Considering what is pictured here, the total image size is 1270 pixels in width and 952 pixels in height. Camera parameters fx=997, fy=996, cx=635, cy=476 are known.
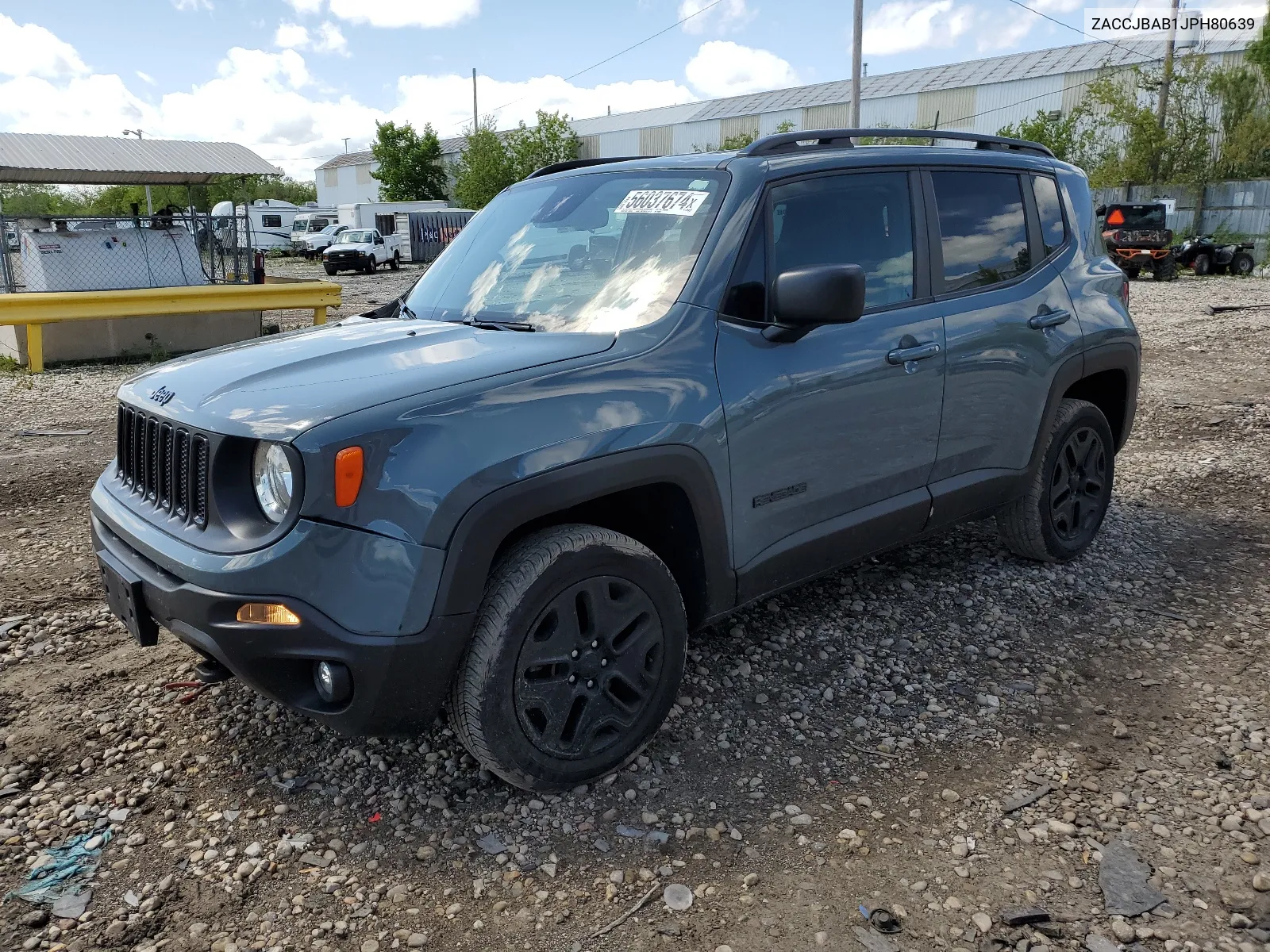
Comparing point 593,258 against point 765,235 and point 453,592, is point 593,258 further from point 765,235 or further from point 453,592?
point 453,592

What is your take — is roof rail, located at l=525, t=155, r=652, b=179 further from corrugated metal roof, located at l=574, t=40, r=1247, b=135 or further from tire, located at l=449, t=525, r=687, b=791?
corrugated metal roof, located at l=574, t=40, r=1247, b=135

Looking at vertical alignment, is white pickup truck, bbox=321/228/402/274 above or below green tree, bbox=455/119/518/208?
below

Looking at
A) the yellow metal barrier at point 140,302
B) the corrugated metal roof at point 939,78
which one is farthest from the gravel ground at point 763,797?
the corrugated metal roof at point 939,78

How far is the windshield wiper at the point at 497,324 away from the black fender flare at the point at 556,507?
0.65 metres

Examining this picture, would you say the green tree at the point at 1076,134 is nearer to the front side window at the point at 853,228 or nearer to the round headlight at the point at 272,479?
the front side window at the point at 853,228

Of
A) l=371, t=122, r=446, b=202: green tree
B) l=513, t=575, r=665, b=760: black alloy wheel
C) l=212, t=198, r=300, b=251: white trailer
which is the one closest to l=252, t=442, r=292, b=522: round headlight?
l=513, t=575, r=665, b=760: black alloy wheel

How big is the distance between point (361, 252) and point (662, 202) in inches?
1221

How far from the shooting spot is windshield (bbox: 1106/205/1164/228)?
77.8 ft

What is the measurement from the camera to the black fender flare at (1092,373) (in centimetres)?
438

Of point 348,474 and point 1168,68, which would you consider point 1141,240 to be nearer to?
point 1168,68

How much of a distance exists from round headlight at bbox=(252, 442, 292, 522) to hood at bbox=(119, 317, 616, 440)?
7 centimetres

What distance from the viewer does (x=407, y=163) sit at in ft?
203

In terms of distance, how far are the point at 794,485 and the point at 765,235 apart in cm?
84

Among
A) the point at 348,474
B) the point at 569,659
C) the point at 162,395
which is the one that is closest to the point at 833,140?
the point at 569,659
